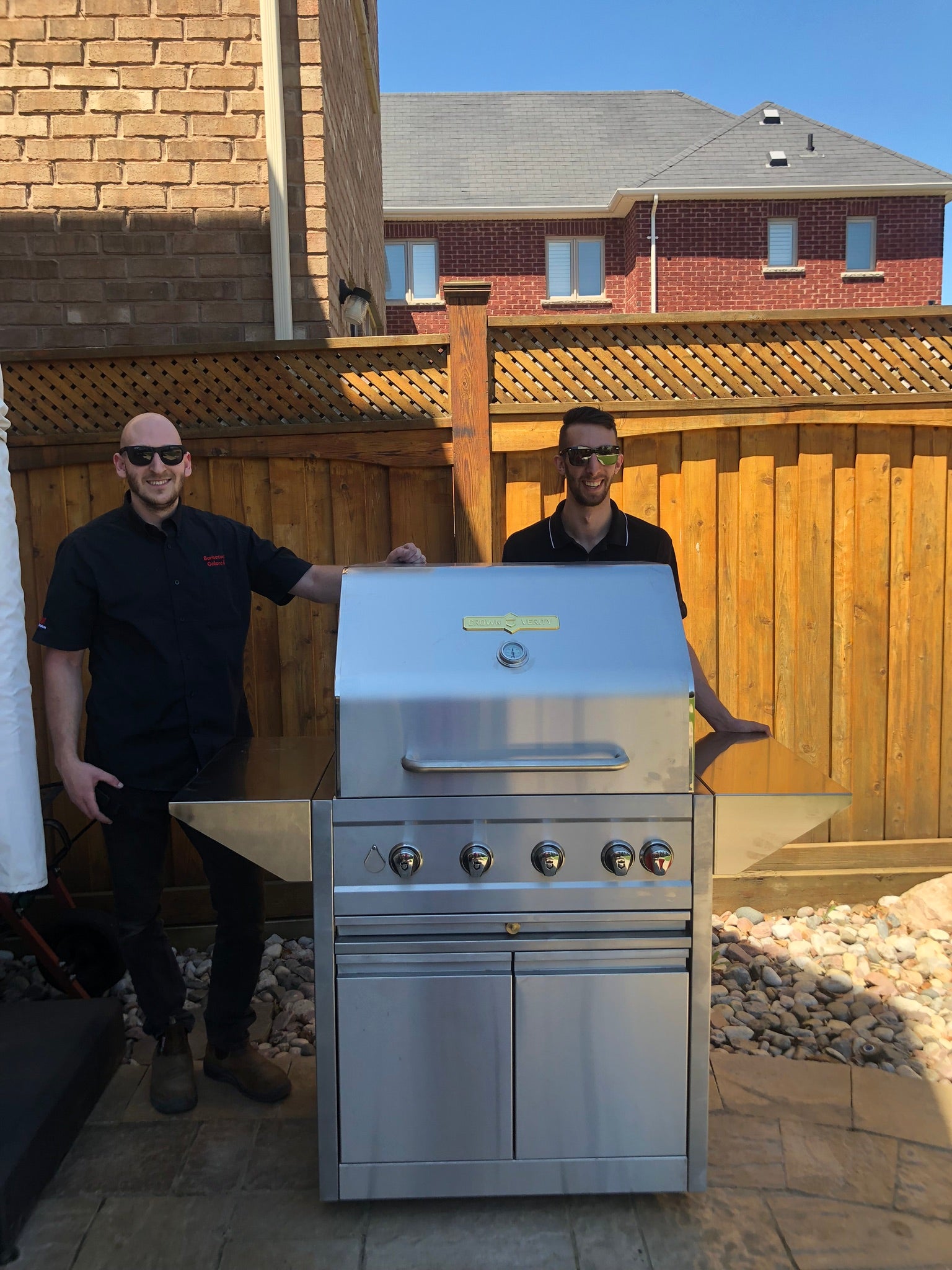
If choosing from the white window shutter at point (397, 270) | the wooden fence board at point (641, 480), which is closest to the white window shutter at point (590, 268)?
the white window shutter at point (397, 270)

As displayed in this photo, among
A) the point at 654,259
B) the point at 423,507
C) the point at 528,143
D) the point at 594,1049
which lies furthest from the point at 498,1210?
the point at 528,143

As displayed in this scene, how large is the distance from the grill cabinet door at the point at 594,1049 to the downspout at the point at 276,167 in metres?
3.24

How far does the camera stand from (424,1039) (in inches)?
86.1

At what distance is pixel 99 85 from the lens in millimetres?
4344

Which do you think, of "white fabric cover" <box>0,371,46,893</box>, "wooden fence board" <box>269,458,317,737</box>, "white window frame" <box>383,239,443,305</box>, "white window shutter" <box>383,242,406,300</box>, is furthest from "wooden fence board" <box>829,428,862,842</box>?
"white window shutter" <box>383,242,406,300</box>

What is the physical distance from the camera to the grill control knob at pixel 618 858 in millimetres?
2131

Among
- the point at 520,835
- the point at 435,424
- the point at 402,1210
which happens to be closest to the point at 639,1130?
the point at 402,1210

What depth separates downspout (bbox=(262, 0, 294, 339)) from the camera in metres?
4.28

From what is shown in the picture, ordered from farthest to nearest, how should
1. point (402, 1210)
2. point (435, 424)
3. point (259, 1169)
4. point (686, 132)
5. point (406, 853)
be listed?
point (686, 132) → point (435, 424) → point (259, 1169) → point (402, 1210) → point (406, 853)

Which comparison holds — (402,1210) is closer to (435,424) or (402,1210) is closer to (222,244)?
(435,424)

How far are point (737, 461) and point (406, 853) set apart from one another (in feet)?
8.21

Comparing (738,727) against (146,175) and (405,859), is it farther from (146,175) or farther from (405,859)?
(146,175)

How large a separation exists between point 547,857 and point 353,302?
149 inches

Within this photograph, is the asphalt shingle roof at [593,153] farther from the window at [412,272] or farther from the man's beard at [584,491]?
the man's beard at [584,491]
